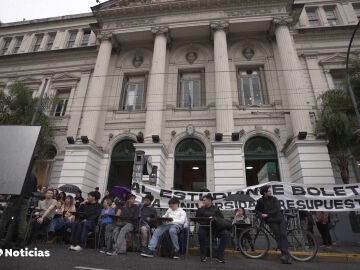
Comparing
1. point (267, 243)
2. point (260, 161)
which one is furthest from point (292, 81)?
point (267, 243)

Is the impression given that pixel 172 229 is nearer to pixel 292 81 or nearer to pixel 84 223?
pixel 84 223

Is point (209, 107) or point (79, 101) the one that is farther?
point (79, 101)

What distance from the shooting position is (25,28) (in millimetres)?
23984

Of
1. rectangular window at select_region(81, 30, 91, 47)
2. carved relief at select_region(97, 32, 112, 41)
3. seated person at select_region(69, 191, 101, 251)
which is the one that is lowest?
seated person at select_region(69, 191, 101, 251)

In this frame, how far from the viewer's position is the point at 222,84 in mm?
15430

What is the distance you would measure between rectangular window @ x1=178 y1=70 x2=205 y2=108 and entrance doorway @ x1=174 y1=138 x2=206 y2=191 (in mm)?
2785

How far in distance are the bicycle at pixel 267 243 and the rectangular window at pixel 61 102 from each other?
16.1m

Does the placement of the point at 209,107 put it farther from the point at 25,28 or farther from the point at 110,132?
the point at 25,28

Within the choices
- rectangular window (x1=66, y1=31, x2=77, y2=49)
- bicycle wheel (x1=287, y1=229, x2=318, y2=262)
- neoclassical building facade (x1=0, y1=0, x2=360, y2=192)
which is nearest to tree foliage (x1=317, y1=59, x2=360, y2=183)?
neoclassical building facade (x1=0, y1=0, x2=360, y2=192)

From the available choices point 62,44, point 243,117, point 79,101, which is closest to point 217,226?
point 243,117

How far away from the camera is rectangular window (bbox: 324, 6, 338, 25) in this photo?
62.8 ft

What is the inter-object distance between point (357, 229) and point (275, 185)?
6.05 metres

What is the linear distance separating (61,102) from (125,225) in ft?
50.3

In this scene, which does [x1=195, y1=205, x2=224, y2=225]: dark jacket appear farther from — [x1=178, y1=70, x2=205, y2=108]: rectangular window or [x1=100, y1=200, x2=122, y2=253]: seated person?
[x1=178, y1=70, x2=205, y2=108]: rectangular window
